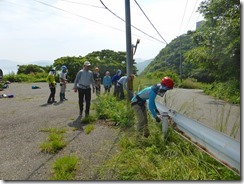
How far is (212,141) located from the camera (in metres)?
3.22

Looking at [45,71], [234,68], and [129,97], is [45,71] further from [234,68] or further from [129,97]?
[129,97]

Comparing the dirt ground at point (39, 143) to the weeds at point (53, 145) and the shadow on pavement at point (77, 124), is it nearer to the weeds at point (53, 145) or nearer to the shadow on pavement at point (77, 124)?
the shadow on pavement at point (77, 124)

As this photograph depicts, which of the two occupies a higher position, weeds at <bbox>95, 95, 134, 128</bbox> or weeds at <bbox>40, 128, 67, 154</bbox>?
weeds at <bbox>95, 95, 134, 128</bbox>

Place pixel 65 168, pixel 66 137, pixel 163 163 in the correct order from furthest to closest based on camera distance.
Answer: pixel 66 137 → pixel 65 168 → pixel 163 163

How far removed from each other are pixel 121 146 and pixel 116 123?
2092 mm

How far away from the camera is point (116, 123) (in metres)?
7.03

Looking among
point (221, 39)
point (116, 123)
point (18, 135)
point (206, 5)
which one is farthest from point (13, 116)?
point (206, 5)

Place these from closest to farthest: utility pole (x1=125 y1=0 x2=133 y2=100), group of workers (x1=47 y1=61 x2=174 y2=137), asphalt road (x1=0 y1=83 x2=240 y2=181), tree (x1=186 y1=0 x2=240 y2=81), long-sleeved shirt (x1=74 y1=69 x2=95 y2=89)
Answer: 1. asphalt road (x1=0 y1=83 x2=240 y2=181)
2. group of workers (x1=47 y1=61 x2=174 y2=137)
3. utility pole (x1=125 y1=0 x2=133 y2=100)
4. long-sleeved shirt (x1=74 y1=69 x2=95 y2=89)
5. tree (x1=186 y1=0 x2=240 y2=81)

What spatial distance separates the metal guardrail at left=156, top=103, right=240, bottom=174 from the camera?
9.18 feet

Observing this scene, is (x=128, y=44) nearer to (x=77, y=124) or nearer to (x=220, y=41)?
(x=77, y=124)

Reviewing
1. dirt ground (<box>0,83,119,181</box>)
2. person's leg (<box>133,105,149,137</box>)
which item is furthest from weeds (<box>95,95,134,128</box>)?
person's leg (<box>133,105,149,137</box>)

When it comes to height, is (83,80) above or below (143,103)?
above

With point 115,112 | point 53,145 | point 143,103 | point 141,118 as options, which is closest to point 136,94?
point 143,103

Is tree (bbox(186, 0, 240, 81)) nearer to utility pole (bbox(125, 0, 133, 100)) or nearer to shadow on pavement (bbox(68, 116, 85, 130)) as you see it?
utility pole (bbox(125, 0, 133, 100))
